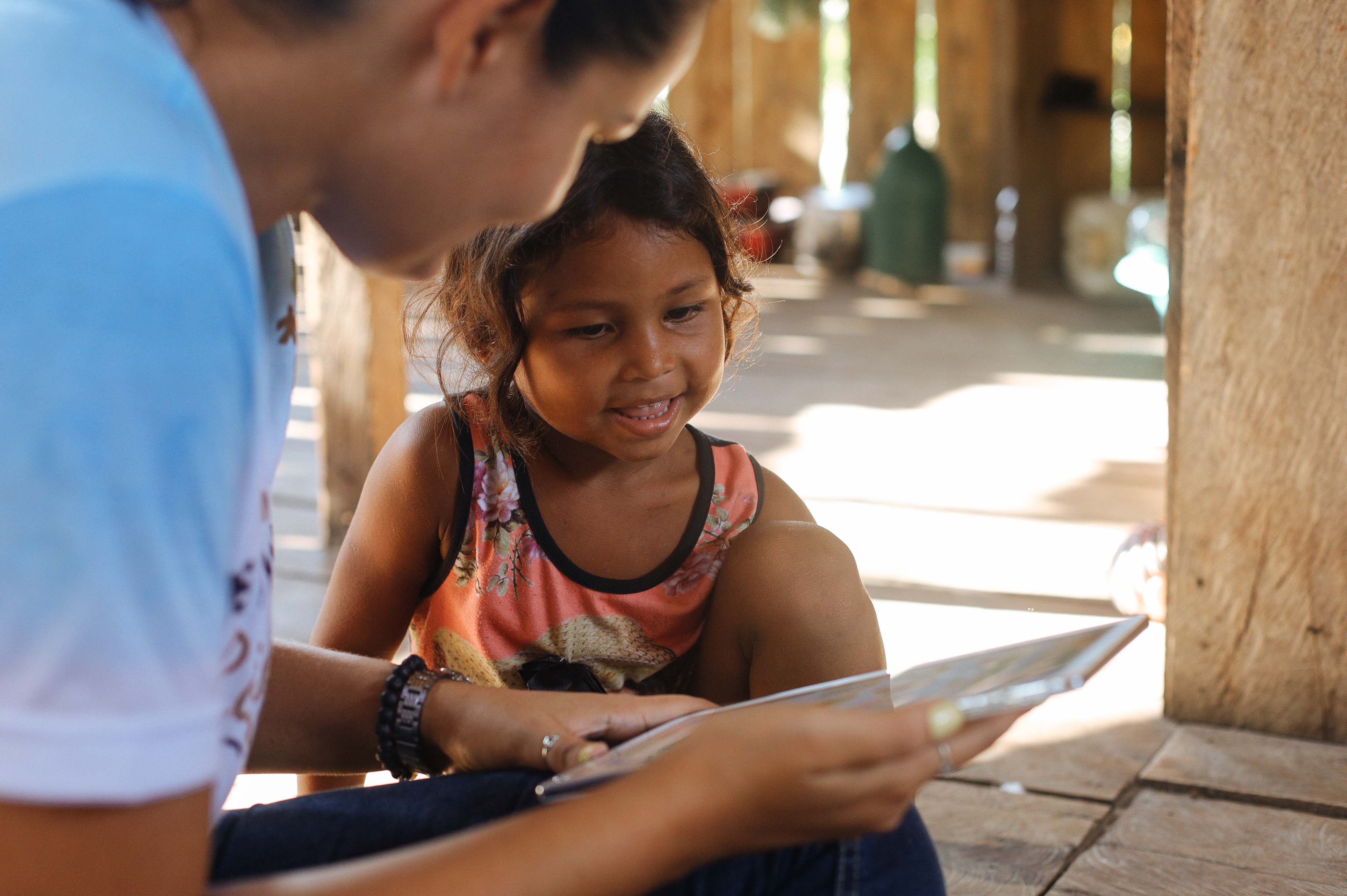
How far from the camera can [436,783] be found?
42.7 inches

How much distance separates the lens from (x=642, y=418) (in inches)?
57.1

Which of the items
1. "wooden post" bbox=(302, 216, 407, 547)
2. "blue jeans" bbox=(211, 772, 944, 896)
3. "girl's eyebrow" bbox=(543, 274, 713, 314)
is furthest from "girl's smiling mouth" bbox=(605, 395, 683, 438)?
"wooden post" bbox=(302, 216, 407, 547)

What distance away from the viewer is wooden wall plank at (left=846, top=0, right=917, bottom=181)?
7.71 metres

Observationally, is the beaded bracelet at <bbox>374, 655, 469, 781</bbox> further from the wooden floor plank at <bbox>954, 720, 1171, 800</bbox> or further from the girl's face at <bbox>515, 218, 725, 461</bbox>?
the wooden floor plank at <bbox>954, 720, 1171, 800</bbox>

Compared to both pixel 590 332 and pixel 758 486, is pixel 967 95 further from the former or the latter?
pixel 590 332

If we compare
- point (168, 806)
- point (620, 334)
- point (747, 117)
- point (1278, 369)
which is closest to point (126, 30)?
point (168, 806)

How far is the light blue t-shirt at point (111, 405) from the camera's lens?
577mm

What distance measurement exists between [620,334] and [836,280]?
5980mm

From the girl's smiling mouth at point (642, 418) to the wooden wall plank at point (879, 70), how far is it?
653cm

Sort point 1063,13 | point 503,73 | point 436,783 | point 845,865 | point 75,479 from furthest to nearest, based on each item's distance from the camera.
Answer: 1. point 1063,13
2. point 436,783
3. point 845,865
4. point 503,73
5. point 75,479

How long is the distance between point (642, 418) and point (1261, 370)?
822 millimetres

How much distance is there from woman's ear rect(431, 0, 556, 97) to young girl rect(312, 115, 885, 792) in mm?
658

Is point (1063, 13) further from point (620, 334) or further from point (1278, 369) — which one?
point (620, 334)

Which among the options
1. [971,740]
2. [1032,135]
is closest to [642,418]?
[971,740]
